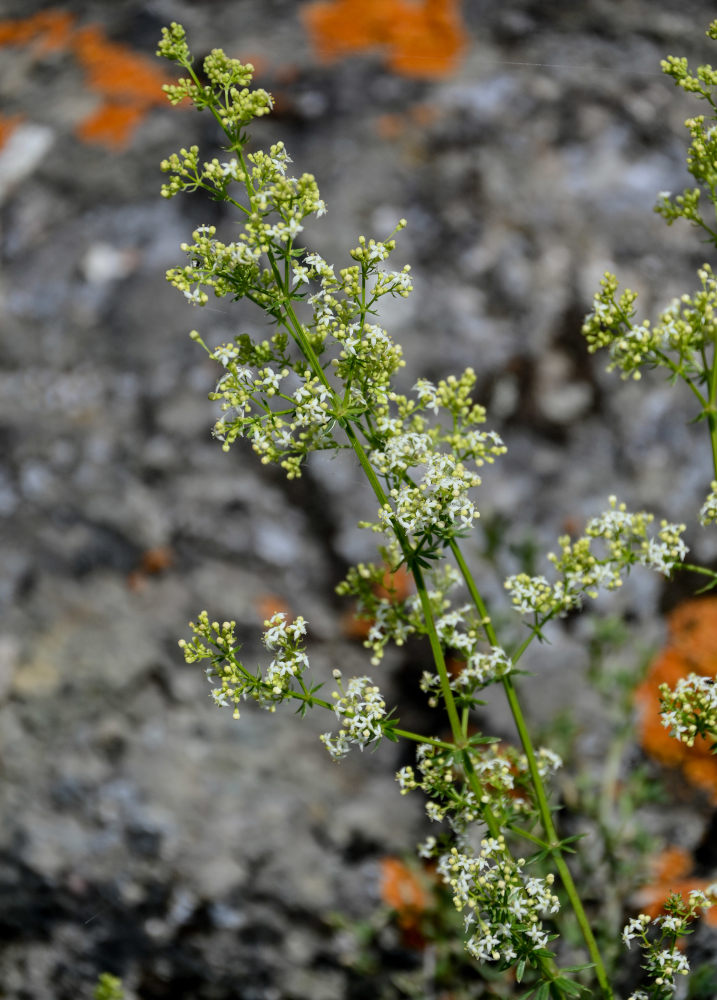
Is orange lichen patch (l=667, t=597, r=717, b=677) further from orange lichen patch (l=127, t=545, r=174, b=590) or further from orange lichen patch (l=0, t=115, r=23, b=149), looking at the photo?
orange lichen patch (l=0, t=115, r=23, b=149)

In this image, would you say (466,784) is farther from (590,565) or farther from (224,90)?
(224,90)

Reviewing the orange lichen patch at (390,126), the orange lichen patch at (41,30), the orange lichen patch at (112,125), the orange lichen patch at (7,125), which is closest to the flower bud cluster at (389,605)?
the orange lichen patch at (390,126)

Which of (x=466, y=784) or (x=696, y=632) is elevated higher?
(x=696, y=632)

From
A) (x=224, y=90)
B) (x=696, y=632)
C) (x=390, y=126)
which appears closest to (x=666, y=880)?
(x=696, y=632)

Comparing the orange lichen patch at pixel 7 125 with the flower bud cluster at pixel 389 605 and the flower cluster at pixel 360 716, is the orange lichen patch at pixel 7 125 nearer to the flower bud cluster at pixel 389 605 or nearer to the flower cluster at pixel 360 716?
the flower bud cluster at pixel 389 605

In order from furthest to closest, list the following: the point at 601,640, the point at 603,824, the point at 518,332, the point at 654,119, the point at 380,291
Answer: the point at 654,119, the point at 518,332, the point at 601,640, the point at 603,824, the point at 380,291

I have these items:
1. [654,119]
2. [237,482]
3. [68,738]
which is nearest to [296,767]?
[68,738]

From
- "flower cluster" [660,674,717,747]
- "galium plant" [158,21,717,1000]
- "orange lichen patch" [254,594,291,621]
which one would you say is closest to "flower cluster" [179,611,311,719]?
"galium plant" [158,21,717,1000]

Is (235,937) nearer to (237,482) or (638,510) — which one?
(237,482)
